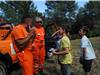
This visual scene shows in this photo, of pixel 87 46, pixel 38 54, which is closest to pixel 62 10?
pixel 38 54

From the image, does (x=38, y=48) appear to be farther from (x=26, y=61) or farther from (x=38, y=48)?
(x=26, y=61)

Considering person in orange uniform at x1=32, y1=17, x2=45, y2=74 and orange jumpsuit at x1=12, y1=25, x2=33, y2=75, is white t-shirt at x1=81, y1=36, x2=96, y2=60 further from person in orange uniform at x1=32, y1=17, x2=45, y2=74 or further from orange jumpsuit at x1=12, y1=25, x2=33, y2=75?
orange jumpsuit at x1=12, y1=25, x2=33, y2=75

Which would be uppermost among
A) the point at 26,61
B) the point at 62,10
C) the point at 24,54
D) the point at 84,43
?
the point at 62,10

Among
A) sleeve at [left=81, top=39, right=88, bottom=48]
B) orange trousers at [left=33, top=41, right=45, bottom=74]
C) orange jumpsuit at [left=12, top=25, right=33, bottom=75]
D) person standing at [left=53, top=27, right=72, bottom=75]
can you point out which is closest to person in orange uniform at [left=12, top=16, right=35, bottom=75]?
orange jumpsuit at [left=12, top=25, right=33, bottom=75]

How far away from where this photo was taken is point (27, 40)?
7.81 meters

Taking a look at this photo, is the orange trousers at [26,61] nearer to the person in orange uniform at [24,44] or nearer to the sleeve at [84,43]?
the person in orange uniform at [24,44]

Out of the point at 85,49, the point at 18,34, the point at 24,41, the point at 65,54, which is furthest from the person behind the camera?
the point at 85,49

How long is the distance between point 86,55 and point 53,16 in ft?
192

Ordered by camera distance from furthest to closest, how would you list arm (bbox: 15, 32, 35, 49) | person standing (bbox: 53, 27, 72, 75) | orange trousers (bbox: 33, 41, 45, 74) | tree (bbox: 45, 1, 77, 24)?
1. tree (bbox: 45, 1, 77, 24)
2. orange trousers (bbox: 33, 41, 45, 74)
3. person standing (bbox: 53, 27, 72, 75)
4. arm (bbox: 15, 32, 35, 49)

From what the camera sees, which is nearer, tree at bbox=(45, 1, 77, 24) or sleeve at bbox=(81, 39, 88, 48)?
sleeve at bbox=(81, 39, 88, 48)

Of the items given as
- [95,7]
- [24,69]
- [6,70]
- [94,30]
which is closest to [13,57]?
[6,70]

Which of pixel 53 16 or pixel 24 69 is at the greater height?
pixel 53 16

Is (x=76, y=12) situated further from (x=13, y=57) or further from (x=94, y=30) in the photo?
(x=13, y=57)

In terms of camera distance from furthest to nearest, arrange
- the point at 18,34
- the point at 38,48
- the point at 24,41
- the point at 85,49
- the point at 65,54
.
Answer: the point at 38,48
the point at 85,49
the point at 65,54
the point at 18,34
the point at 24,41
